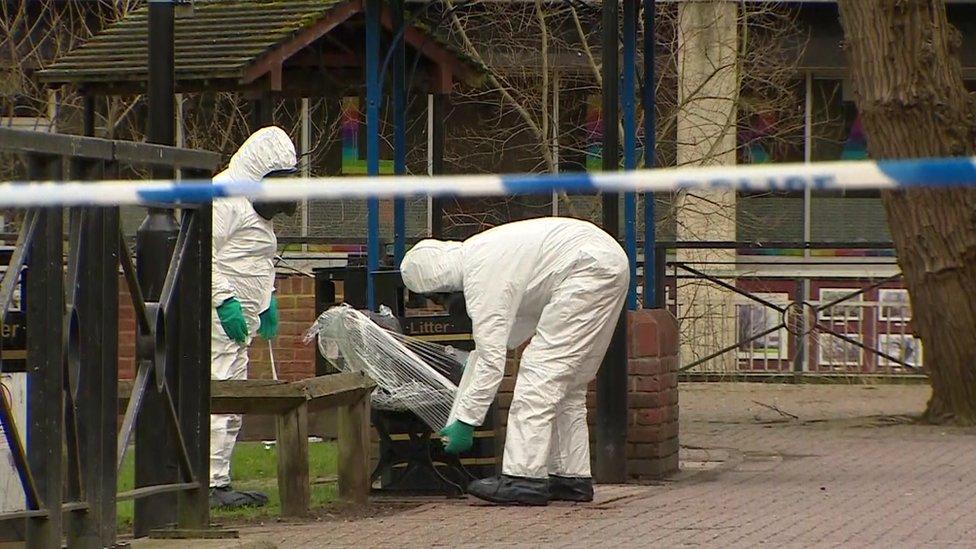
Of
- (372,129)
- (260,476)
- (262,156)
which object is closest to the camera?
(262,156)

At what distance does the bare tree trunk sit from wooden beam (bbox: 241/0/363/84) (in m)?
4.19

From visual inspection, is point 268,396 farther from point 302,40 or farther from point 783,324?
point 783,324

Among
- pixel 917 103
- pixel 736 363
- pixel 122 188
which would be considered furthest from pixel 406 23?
pixel 736 363

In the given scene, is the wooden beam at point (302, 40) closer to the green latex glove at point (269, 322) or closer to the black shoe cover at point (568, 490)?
the green latex glove at point (269, 322)

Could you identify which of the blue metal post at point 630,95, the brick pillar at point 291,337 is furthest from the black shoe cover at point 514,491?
the brick pillar at point 291,337

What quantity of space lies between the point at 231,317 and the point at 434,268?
103 cm

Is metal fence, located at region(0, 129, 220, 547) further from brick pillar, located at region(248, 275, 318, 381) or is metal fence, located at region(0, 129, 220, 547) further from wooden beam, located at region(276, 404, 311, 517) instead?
brick pillar, located at region(248, 275, 318, 381)

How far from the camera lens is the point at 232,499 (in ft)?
28.3

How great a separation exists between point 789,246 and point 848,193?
4328 mm

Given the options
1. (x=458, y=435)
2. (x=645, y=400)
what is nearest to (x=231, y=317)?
(x=458, y=435)

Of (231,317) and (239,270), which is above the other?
(239,270)

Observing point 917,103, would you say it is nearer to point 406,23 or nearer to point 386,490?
Answer: point 406,23

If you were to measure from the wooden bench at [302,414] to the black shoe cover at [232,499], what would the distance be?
41 centimetres

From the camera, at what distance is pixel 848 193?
2053 cm
